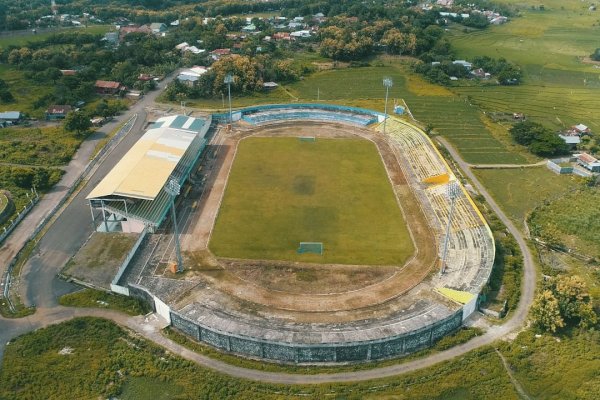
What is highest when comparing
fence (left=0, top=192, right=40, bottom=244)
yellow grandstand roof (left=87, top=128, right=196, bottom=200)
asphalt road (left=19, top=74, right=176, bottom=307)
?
yellow grandstand roof (left=87, top=128, right=196, bottom=200)

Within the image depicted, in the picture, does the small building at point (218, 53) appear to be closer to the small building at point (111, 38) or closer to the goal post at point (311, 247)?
the small building at point (111, 38)

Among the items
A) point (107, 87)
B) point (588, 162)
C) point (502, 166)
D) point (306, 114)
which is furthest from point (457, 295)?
point (107, 87)

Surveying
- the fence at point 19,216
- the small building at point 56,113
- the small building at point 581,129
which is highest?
the small building at point 56,113

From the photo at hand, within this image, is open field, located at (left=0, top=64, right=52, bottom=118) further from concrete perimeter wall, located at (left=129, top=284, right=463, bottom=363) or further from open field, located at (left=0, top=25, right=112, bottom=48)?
concrete perimeter wall, located at (left=129, top=284, right=463, bottom=363)

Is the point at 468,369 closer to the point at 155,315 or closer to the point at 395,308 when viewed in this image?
the point at 395,308

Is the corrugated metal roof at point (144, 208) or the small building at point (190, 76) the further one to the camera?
the small building at point (190, 76)

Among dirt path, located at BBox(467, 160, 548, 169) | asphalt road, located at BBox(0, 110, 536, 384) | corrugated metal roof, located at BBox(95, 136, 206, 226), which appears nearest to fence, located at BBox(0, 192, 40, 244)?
asphalt road, located at BBox(0, 110, 536, 384)

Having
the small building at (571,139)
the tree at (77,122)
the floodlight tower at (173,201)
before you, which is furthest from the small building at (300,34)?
the floodlight tower at (173,201)
